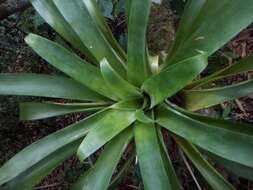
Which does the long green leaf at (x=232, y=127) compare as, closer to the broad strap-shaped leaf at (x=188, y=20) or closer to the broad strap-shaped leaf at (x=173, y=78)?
the broad strap-shaped leaf at (x=173, y=78)

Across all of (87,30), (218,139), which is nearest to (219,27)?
(218,139)

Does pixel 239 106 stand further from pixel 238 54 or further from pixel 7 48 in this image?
pixel 7 48

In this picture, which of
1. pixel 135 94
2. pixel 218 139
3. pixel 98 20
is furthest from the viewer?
pixel 98 20

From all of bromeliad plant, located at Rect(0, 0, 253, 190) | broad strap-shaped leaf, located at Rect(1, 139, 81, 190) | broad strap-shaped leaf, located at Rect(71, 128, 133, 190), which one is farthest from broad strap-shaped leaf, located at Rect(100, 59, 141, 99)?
broad strap-shaped leaf, located at Rect(1, 139, 81, 190)

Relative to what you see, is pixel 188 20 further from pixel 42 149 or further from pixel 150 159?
pixel 42 149

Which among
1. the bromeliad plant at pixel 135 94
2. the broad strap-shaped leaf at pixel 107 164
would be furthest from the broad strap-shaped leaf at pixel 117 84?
the broad strap-shaped leaf at pixel 107 164
